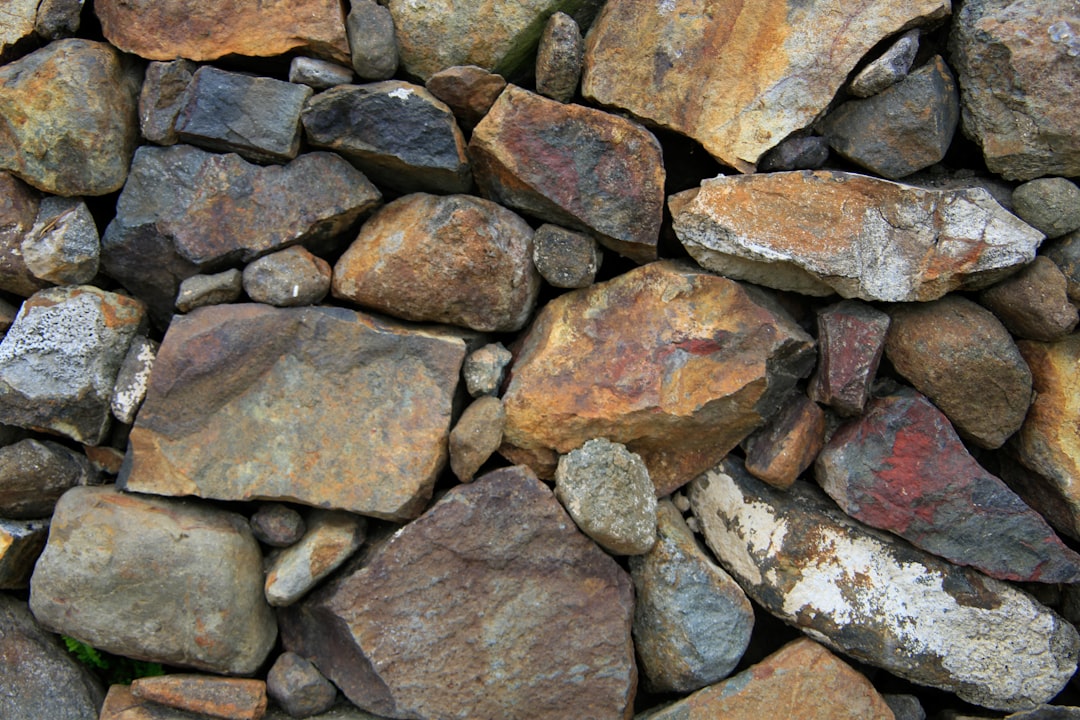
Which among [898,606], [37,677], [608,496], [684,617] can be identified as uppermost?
[608,496]

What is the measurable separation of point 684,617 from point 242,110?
195 centimetres

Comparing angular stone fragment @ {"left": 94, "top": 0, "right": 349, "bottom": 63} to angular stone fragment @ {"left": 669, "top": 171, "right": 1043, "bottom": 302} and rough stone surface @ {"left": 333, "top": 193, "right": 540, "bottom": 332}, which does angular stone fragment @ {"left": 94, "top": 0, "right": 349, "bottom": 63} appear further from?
angular stone fragment @ {"left": 669, "top": 171, "right": 1043, "bottom": 302}

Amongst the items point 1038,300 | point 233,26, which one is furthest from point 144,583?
point 1038,300

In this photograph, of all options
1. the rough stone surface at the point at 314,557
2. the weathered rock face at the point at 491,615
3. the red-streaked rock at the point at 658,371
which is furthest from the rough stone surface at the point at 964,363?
the rough stone surface at the point at 314,557

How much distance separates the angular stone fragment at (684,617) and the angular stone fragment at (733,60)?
116 centimetres

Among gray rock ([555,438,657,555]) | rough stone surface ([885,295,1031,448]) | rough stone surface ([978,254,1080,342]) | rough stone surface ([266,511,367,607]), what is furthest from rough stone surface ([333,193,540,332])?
rough stone surface ([978,254,1080,342])

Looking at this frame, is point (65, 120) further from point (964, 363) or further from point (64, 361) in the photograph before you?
point (964, 363)

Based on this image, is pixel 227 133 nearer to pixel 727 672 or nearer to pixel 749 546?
pixel 749 546

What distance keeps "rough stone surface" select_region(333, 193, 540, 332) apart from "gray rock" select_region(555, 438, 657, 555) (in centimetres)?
50

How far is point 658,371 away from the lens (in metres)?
2.32

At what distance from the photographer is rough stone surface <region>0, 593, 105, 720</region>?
7.47 ft

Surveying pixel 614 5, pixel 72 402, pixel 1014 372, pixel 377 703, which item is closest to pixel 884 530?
pixel 1014 372

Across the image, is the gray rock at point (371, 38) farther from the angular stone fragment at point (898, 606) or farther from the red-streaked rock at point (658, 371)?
the angular stone fragment at point (898, 606)

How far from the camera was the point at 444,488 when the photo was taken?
2.43 metres
